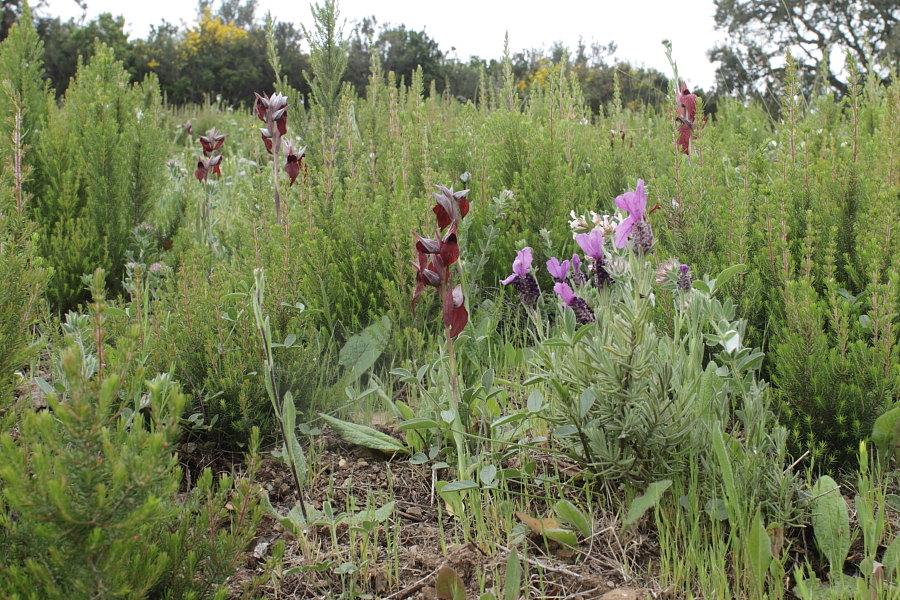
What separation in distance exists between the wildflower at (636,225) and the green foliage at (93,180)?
2863 millimetres

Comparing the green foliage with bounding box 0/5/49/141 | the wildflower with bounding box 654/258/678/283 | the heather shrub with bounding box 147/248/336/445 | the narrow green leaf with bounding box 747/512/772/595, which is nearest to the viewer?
the narrow green leaf with bounding box 747/512/772/595

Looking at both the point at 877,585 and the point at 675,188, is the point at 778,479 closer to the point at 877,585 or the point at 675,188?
the point at 877,585

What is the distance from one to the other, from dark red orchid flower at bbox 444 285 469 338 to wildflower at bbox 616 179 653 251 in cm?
42

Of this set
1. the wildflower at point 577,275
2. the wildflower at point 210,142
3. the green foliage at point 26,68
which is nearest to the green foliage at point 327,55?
the wildflower at point 210,142

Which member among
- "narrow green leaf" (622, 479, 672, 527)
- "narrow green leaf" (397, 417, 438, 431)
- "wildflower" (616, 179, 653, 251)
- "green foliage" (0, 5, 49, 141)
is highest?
"green foliage" (0, 5, 49, 141)

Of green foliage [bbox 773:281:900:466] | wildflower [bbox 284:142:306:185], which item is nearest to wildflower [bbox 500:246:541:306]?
green foliage [bbox 773:281:900:466]

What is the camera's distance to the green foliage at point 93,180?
339 centimetres

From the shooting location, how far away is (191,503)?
128cm

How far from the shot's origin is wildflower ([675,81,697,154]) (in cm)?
267

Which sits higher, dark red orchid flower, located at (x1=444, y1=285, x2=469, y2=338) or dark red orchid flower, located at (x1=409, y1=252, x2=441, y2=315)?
dark red orchid flower, located at (x1=409, y1=252, x2=441, y2=315)

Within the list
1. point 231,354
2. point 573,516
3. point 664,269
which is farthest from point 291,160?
point 573,516

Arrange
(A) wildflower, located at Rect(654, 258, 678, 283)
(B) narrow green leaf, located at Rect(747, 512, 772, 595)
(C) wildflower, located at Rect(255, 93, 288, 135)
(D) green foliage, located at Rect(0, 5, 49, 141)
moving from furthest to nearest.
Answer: (D) green foliage, located at Rect(0, 5, 49, 141)
(C) wildflower, located at Rect(255, 93, 288, 135)
(A) wildflower, located at Rect(654, 258, 678, 283)
(B) narrow green leaf, located at Rect(747, 512, 772, 595)

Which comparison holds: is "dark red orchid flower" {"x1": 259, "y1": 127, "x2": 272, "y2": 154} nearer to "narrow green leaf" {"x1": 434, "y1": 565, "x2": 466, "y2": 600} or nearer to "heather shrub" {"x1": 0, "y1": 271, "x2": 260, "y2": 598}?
"heather shrub" {"x1": 0, "y1": 271, "x2": 260, "y2": 598}

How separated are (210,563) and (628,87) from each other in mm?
15858
